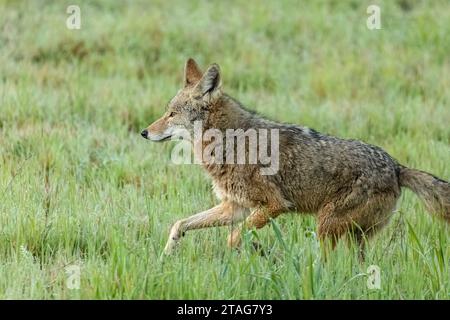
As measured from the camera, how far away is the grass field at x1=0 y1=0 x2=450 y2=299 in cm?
548

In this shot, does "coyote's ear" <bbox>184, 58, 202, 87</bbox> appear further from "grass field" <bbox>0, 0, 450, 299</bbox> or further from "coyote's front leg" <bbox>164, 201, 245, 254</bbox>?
"coyote's front leg" <bbox>164, 201, 245, 254</bbox>

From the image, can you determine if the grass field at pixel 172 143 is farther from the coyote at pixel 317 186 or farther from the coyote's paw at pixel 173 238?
A: the coyote at pixel 317 186

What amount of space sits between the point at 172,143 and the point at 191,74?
2.04 m

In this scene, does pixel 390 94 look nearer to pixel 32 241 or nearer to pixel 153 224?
pixel 153 224

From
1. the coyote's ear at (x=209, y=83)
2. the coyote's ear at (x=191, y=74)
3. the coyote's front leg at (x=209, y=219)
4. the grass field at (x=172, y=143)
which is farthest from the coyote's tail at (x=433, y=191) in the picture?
the coyote's ear at (x=191, y=74)

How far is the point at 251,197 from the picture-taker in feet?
21.9

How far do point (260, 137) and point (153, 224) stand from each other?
1.10 m

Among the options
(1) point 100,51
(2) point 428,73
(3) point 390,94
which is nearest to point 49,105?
(1) point 100,51

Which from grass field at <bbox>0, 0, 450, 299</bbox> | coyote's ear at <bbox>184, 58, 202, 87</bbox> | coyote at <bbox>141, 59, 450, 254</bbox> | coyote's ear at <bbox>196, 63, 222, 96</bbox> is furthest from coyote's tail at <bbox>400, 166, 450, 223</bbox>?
coyote's ear at <bbox>184, 58, 202, 87</bbox>

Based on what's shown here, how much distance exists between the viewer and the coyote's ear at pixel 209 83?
703 centimetres

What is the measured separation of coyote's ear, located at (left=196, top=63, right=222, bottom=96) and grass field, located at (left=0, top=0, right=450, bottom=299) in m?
0.92

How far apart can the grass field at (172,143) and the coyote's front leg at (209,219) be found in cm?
10

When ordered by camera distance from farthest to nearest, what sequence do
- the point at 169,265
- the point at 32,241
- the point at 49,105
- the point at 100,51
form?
1. the point at 100,51
2. the point at 49,105
3. the point at 32,241
4. the point at 169,265

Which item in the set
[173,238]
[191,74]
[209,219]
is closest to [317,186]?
[209,219]
